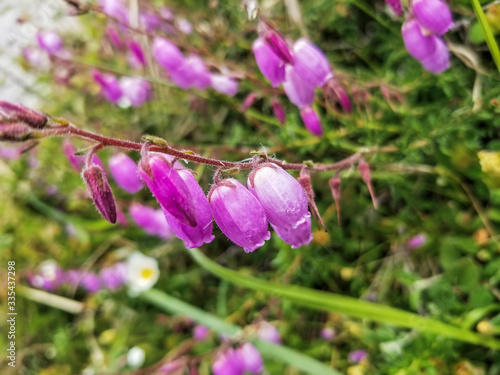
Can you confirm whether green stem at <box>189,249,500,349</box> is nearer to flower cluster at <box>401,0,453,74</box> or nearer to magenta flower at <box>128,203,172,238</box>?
flower cluster at <box>401,0,453,74</box>

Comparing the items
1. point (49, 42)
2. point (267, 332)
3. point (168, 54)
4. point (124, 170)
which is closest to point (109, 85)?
point (49, 42)

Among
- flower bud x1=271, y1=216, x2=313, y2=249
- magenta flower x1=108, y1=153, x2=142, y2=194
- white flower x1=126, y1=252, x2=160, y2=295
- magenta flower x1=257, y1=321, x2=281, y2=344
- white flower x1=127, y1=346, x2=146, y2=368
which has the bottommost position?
white flower x1=127, y1=346, x2=146, y2=368

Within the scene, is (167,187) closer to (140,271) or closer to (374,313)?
(374,313)

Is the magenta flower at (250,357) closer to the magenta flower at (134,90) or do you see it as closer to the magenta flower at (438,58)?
the magenta flower at (438,58)

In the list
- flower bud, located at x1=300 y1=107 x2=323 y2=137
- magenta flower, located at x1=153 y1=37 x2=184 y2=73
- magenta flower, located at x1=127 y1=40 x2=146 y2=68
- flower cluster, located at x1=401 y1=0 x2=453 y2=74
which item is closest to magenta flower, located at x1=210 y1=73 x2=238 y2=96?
magenta flower, located at x1=153 y1=37 x2=184 y2=73

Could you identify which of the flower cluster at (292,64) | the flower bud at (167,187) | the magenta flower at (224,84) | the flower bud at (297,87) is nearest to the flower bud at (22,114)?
the flower bud at (167,187)

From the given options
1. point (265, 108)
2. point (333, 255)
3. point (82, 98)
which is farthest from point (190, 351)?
point (82, 98)

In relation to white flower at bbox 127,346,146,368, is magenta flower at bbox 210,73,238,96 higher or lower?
A: higher
